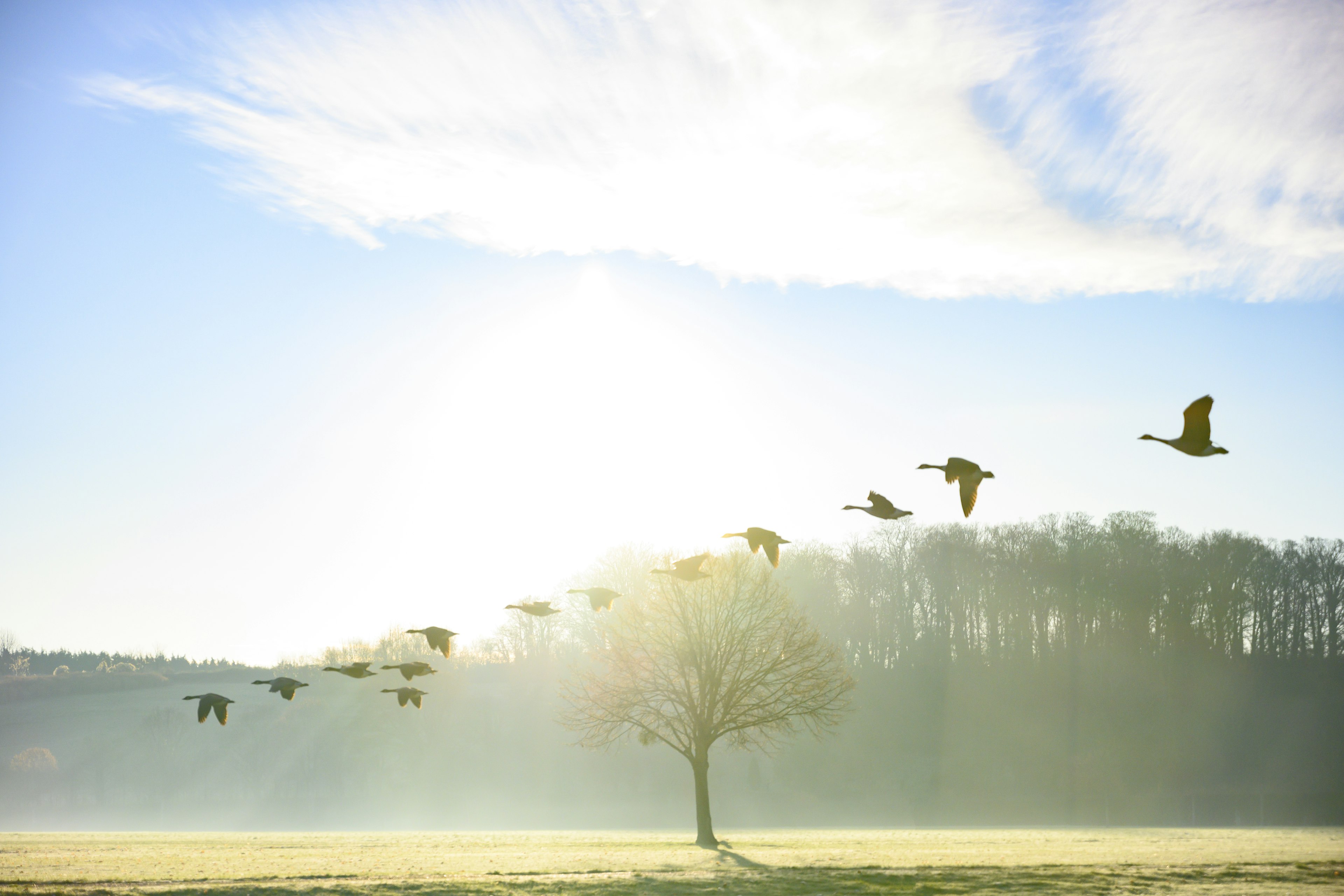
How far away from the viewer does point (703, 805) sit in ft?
99.1

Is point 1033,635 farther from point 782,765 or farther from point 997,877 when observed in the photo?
point 997,877

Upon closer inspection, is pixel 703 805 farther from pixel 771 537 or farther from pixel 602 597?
pixel 771 537

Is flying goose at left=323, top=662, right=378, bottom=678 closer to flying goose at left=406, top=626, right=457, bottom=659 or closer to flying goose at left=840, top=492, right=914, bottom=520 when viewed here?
flying goose at left=406, top=626, right=457, bottom=659

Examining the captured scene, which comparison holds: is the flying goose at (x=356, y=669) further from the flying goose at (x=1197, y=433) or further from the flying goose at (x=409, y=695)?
the flying goose at (x=1197, y=433)

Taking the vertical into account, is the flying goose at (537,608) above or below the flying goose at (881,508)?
below

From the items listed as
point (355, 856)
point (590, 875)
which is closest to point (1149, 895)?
point (590, 875)

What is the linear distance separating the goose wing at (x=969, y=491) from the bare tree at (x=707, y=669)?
22.1m

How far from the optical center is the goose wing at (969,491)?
30.8 ft

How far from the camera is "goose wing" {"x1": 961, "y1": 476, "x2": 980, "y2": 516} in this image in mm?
9383

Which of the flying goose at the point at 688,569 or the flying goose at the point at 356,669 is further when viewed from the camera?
the flying goose at the point at 356,669

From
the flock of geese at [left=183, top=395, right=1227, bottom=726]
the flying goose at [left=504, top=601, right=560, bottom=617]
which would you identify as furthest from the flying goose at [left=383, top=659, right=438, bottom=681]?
the flying goose at [left=504, top=601, right=560, bottom=617]

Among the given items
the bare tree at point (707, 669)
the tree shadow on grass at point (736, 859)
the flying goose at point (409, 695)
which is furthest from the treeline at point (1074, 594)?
the flying goose at point (409, 695)

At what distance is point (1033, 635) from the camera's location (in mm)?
72875

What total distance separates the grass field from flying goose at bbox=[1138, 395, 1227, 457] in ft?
32.9
